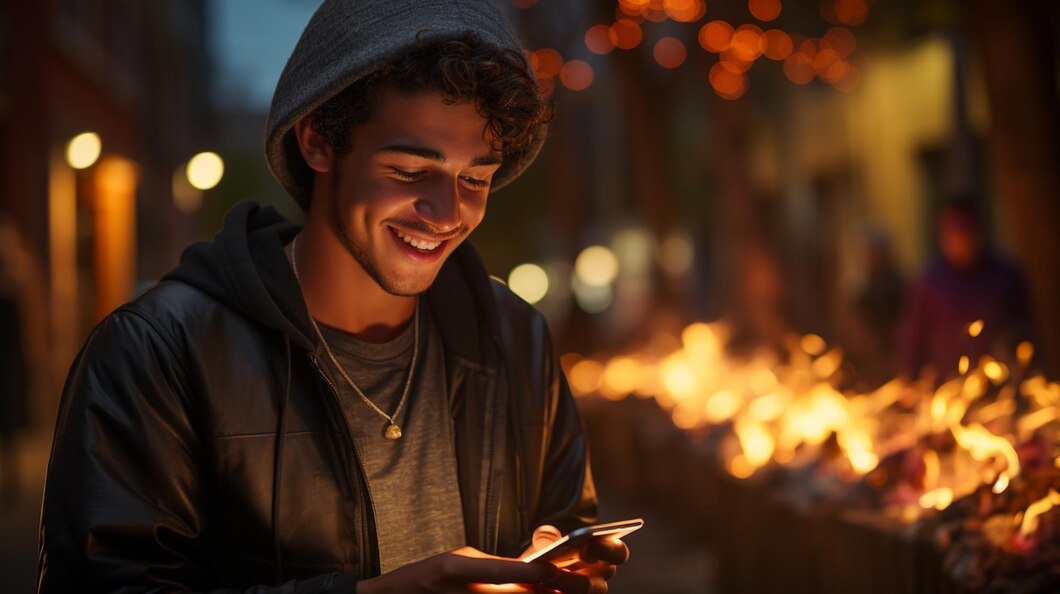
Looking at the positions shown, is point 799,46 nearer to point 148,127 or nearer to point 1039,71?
point 1039,71

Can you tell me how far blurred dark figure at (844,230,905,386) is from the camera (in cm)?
966

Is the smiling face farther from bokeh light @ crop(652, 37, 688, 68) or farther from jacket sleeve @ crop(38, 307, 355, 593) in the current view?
bokeh light @ crop(652, 37, 688, 68)

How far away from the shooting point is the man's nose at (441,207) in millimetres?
2506

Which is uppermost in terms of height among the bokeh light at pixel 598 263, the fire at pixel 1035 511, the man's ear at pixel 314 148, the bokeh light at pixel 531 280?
the bokeh light at pixel 531 280

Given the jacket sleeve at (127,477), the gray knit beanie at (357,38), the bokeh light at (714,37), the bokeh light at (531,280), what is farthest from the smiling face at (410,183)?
the bokeh light at (531,280)

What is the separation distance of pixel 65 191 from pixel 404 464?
62.9 ft

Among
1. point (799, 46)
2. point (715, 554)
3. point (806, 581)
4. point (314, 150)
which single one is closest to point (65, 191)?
point (799, 46)

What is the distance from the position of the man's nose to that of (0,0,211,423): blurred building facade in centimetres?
948

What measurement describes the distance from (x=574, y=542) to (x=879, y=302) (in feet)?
26.7

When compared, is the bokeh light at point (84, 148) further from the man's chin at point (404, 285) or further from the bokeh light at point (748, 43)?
the man's chin at point (404, 285)

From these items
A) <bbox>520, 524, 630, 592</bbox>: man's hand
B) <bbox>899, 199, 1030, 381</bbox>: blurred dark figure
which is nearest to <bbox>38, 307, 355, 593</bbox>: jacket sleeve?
<bbox>520, 524, 630, 592</bbox>: man's hand

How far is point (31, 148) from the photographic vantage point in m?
18.5

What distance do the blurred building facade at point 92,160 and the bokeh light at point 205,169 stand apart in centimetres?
120

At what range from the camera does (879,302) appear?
32.4 feet
